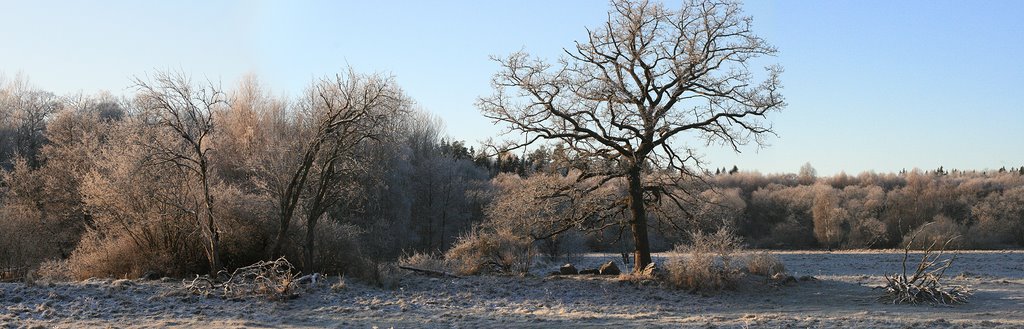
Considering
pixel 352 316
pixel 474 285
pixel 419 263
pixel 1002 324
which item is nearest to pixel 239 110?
pixel 419 263

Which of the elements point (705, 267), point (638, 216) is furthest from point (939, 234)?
point (705, 267)

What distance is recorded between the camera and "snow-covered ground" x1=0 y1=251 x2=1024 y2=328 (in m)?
15.5

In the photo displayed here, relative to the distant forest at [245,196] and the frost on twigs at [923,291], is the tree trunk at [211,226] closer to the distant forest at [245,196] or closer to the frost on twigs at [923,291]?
the distant forest at [245,196]

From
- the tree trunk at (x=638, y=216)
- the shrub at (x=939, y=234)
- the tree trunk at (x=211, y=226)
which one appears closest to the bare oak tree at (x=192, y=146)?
the tree trunk at (x=211, y=226)

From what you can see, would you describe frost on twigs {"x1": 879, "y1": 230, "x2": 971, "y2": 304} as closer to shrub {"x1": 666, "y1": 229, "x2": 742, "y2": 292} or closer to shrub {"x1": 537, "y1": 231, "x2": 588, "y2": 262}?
shrub {"x1": 666, "y1": 229, "x2": 742, "y2": 292}

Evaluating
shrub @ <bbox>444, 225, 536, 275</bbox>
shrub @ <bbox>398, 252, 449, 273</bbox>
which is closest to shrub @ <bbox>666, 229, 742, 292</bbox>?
shrub @ <bbox>444, 225, 536, 275</bbox>

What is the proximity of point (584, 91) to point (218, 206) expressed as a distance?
11.0 metres

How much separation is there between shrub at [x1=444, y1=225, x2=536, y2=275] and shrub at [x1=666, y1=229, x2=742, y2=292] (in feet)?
19.6

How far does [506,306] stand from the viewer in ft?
60.7

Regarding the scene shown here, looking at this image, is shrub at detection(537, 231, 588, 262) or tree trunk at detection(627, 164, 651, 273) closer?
tree trunk at detection(627, 164, 651, 273)

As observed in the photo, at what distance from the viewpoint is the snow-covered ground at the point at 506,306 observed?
15.5 m

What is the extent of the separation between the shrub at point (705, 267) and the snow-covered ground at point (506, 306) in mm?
361

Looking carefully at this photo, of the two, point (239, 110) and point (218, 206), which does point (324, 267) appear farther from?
point (239, 110)

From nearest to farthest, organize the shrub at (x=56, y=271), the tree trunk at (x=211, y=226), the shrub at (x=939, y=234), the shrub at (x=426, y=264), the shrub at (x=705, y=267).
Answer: the shrub at (x=705, y=267) → the tree trunk at (x=211, y=226) → the shrub at (x=56, y=271) → the shrub at (x=426, y=264) → the shrub at (x=939, y=234)
